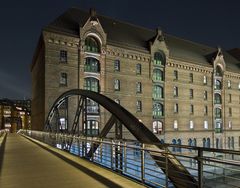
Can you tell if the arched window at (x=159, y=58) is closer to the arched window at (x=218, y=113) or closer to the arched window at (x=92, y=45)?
the arched window at (x=92, y=45)

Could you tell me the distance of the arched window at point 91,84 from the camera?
35.2 m

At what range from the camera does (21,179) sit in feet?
26.2

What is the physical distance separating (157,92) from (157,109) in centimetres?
252

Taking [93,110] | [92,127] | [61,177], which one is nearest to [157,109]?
[93,110]

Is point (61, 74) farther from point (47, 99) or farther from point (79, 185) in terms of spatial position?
point (79, 185)

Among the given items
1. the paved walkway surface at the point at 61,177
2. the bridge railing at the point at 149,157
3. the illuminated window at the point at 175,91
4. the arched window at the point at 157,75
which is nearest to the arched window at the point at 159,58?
the arched window at the point at 157,75

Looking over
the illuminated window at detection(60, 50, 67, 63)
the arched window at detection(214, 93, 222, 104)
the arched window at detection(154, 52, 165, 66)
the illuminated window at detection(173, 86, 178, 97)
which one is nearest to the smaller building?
the illuminated window at detection(173, 86, 178, 97)

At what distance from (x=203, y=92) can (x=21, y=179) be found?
4375cm

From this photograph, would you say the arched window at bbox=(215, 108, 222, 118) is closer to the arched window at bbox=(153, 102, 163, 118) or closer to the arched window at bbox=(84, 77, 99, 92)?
the arched window at bbox=(153, 102, 163, 118)

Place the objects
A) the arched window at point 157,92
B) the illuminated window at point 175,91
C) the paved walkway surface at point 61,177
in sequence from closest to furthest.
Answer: the paved walkway surface at point 61,177, the arched window at point 157,92, the illuminated window at point 175,91

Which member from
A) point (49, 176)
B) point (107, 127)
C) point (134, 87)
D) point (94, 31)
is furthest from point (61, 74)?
point (49, 176)

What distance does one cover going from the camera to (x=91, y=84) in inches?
1395

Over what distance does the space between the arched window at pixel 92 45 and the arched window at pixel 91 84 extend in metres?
3.59

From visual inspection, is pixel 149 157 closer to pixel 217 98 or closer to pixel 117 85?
pixel 117 85
